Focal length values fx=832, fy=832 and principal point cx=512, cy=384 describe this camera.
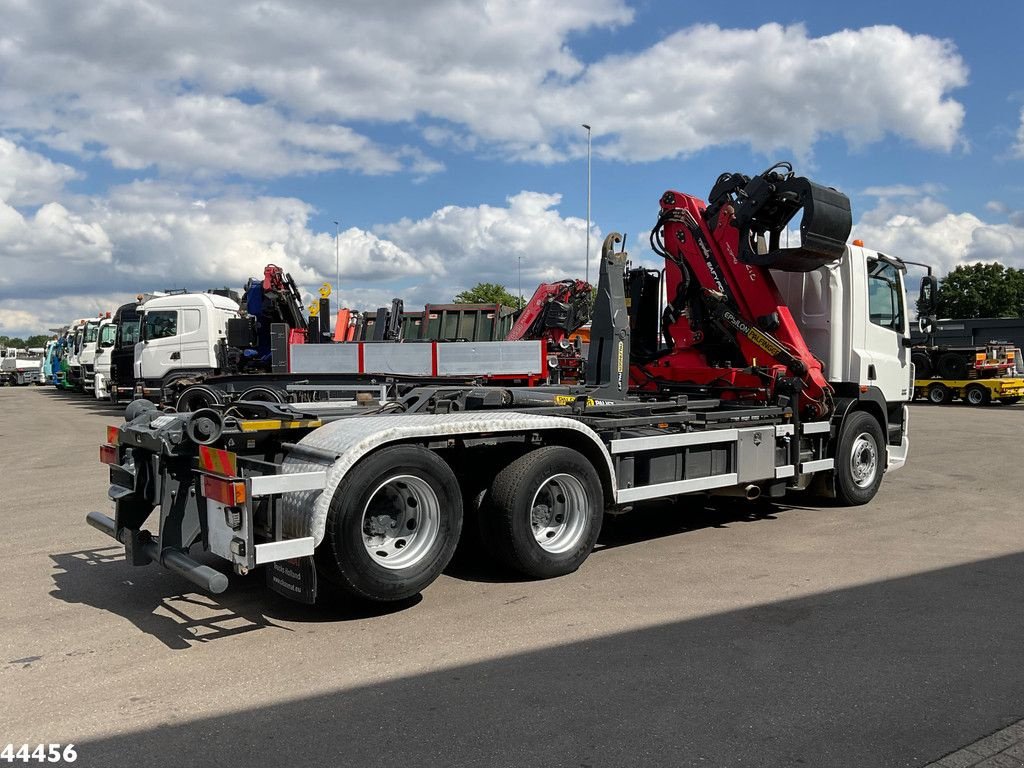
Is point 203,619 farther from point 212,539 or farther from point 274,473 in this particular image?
point 274,473

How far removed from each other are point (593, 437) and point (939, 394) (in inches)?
1112

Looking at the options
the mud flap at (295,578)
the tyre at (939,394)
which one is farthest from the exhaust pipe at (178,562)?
the tyre at (939,394)

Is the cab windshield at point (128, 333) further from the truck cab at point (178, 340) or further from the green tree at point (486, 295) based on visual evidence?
the green tree at point (486, 295)

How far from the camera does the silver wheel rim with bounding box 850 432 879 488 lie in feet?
29.7

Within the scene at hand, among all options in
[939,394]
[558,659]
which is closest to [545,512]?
[558,659]

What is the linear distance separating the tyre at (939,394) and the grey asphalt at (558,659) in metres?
25.2

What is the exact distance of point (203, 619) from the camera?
5.20 m

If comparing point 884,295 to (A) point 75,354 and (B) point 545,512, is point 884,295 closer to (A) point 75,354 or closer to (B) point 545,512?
(B) point 545,512

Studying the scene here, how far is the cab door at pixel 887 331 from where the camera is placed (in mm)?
9297

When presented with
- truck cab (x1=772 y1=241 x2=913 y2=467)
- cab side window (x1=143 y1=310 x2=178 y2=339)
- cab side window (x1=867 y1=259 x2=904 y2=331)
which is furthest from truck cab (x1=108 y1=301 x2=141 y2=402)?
cab side window (x1=867 y1=259 x2=904 y2=331)

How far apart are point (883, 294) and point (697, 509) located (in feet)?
10.9

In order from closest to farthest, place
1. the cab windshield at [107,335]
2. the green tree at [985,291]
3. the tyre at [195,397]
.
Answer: the tyre at [195,397]
the cab windshield at [107,335]
the green tree at [985,291]

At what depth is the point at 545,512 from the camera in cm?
613

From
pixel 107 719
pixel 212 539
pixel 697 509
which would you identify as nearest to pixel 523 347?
pixel 697 509
